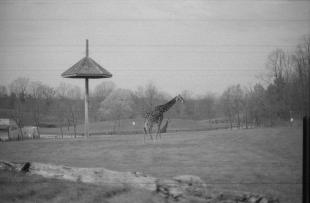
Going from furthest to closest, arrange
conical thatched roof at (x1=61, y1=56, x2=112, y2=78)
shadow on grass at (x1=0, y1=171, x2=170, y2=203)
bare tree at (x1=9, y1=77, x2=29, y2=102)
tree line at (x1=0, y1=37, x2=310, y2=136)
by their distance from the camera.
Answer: bare tree at (x1=9, y1=77, x2=29, y2=102) → conical thatched roof at (x1=61, y1=56, x2=112, y2=78) → tree line at (x1=0, y1=37, x2=310, y2=136) → shadow on grass at (x1=0, y1=171, x2=170, y2=203)

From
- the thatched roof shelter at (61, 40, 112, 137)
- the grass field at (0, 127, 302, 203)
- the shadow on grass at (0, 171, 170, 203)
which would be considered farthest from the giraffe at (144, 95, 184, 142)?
the shadow on grass at (0, 171, 170, 203)

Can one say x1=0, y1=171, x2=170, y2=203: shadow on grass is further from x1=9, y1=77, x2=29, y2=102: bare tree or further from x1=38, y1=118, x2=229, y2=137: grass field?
x1=9, y1=77, x2=29, y2=102: bare tree

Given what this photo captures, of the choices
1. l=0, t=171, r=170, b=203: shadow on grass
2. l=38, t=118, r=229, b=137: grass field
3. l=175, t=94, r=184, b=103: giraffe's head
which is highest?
l=175, t=94, r=184, b=103: giraffe's head

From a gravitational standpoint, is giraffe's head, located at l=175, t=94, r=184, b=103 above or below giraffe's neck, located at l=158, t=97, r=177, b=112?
above

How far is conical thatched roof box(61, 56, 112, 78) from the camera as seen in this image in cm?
588

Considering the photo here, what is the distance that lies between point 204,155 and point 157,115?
50.5 inches

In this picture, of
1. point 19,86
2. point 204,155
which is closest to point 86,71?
point 19,86

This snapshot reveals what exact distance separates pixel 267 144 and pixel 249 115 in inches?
25.9

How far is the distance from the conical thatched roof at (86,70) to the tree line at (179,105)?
21 centimetres

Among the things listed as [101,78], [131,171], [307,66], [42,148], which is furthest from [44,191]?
[307,66]

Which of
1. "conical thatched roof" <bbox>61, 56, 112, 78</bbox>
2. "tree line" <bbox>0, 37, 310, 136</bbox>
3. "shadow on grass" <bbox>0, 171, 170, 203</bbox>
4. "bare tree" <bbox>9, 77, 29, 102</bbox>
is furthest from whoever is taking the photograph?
"bare tree" <bbox>9, 77, 29, 102</bbox>

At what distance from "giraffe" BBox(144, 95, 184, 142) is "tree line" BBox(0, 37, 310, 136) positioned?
4.3 inches

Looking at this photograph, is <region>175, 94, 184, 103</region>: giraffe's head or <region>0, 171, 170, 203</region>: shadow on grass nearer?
<region>0, 171, 170, 203</region>: shadow on grass

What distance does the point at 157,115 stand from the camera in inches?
255
